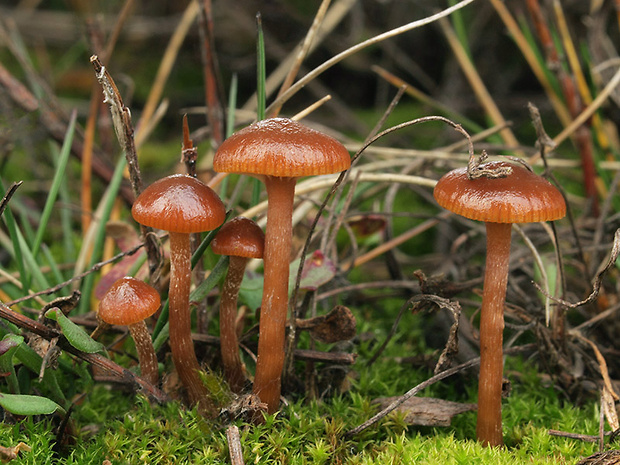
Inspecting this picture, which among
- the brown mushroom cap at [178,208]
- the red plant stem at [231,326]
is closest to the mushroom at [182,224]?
the brown mushroom cap at [178,208]

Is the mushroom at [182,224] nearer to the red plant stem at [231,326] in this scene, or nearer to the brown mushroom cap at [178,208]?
the brown mushroom cap at [178,208]

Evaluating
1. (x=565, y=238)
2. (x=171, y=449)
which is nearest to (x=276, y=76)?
(x=565, y=238)

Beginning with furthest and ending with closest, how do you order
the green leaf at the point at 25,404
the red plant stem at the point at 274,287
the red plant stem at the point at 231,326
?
the red plant stem at the point at 231,326, the red plant stem at the point at 274,287, the green leaf at the point at 25,404

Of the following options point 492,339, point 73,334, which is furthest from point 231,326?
point 492,339

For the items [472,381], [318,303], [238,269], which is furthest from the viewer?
[318,303]

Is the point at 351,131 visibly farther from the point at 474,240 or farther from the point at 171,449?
the point at 171,449

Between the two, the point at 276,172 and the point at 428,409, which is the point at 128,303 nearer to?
the point at 276,172
